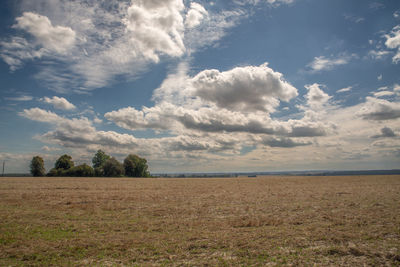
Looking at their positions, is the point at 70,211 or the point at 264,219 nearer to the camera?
the point at 264,219

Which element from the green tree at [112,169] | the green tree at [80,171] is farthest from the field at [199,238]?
the green tree at [80,171]

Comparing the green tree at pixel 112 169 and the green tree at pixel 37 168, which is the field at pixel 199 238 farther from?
the green tree at pixel 37 168

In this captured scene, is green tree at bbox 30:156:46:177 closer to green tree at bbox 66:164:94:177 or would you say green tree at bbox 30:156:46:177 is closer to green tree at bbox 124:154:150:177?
green tree at bbox 66:164:94:177

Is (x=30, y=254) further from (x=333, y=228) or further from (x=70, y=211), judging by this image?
(x=333, y=228)

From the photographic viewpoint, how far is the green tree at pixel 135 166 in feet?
402

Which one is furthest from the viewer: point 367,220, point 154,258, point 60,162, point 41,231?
point 60,162

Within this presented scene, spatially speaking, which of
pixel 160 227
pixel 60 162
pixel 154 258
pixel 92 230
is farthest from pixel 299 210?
pixel 60 162

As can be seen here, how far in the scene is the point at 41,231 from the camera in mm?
11547

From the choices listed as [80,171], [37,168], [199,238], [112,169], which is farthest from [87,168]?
[199,238]

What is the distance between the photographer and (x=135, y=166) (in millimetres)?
124062

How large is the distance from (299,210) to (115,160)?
108013 millimetres

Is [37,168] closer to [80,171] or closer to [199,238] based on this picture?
[80,171]

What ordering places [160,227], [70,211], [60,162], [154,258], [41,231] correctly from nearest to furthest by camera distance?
[154,258] < [41,231] < [160,227] < [70,211] < [60,162]

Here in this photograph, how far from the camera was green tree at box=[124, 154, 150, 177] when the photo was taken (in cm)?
12244
